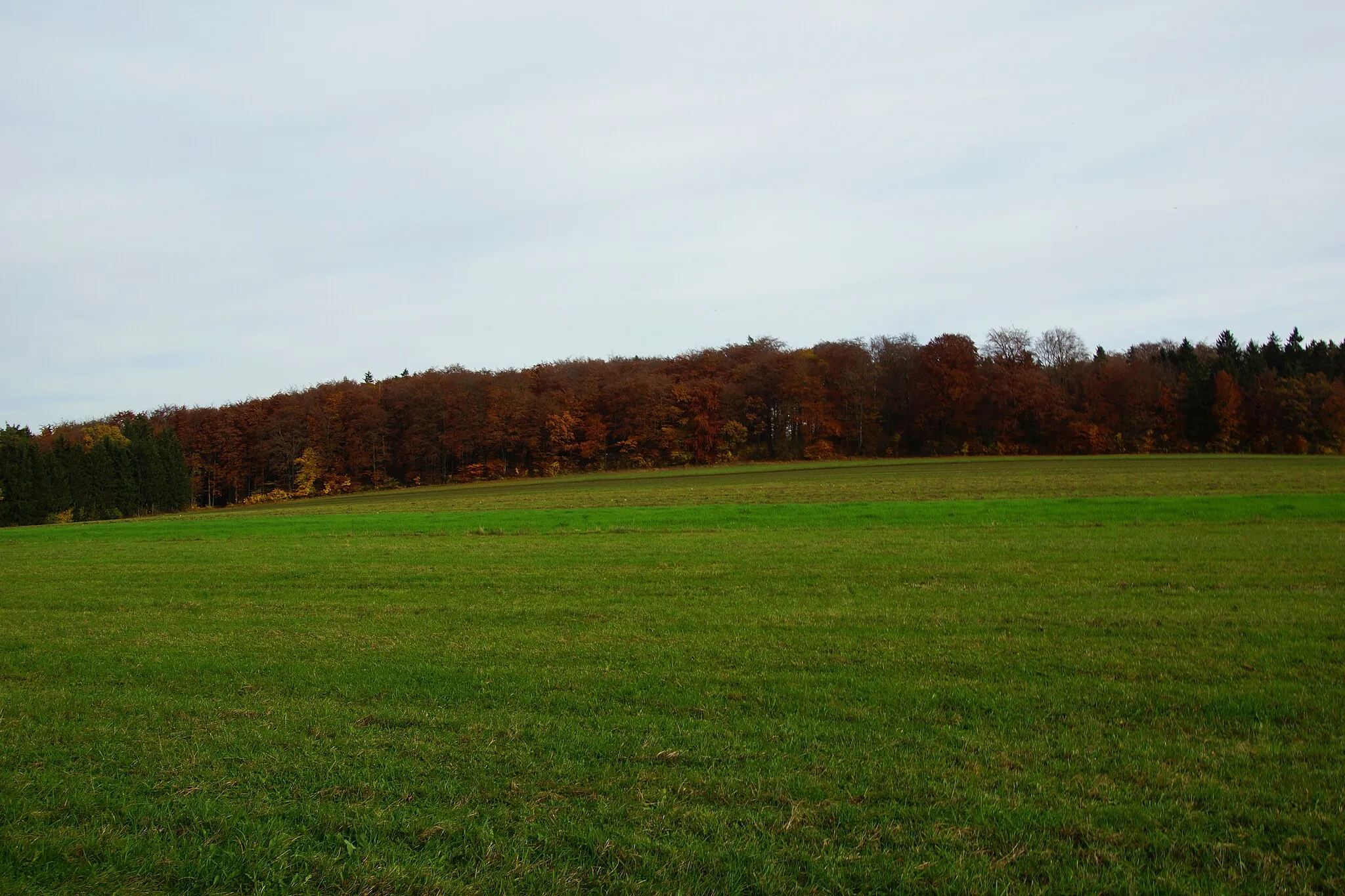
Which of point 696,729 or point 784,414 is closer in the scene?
point 696,729

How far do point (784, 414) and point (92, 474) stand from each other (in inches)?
2997

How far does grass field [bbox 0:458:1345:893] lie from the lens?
4449mm

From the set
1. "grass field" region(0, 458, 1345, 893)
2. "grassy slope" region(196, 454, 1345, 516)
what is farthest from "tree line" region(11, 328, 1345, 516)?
"grass field" region(0, 458, 1345, 893)

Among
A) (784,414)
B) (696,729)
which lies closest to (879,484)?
(784,414)

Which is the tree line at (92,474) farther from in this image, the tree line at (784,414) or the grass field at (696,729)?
the grass field at (696,729)

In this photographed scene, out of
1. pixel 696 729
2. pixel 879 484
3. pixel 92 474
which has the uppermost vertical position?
pixel 92 474

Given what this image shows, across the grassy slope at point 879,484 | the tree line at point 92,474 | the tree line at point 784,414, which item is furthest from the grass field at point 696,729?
the tree line at point 92,474

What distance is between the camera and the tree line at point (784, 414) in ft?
271

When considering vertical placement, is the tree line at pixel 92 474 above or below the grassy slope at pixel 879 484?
above

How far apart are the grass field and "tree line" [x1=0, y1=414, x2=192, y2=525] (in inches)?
3025

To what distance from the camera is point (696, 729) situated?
6.54 meters

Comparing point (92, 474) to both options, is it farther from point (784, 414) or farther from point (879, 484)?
point (879, 484)

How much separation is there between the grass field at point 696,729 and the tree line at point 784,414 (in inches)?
2776

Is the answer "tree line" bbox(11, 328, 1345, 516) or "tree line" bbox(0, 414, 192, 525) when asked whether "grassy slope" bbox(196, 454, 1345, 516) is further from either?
"tree line" bbox(0, 414, 192, 525)
